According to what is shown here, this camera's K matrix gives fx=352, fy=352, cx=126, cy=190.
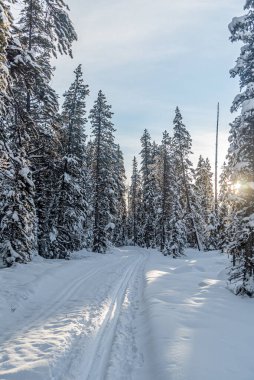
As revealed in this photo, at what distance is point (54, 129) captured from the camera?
18141mm

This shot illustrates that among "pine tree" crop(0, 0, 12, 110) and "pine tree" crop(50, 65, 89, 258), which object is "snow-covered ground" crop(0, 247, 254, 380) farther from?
"pine tree" crop(50, 65, 89, 258)

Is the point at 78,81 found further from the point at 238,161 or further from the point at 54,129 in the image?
the point at 238,161

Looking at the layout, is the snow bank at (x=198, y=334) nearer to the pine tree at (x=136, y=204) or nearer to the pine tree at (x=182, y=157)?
the pine tree at (x=182, y=157)

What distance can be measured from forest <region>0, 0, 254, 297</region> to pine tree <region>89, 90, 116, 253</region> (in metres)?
0.11

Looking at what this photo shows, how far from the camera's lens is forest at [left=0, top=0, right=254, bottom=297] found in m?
9.20

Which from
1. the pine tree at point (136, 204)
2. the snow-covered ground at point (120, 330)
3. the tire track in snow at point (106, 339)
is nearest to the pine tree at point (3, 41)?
the snow-covered ground at point (120, 330)

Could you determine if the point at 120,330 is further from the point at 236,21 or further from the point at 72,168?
the point at 72,168

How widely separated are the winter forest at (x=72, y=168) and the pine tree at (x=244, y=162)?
0.04 m

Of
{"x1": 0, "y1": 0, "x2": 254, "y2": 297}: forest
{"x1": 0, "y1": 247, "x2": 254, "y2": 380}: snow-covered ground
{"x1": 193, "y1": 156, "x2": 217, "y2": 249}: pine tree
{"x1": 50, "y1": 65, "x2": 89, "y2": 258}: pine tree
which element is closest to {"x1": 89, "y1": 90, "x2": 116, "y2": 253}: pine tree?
{"x1": 0, "y1": 0, "x2": 254, "y2": 297}: forest

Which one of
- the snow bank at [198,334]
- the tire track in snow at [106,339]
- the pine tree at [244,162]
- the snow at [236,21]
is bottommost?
the tire track in snow at [106,339]

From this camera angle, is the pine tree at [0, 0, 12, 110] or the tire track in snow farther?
the pine tree at [0, 0, 12, 110]

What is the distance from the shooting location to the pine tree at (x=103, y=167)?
3541 centimetres

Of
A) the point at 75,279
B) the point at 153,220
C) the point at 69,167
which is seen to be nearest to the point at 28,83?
the point at 75,279

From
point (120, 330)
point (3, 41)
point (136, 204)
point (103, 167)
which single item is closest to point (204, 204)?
point (136, 204)
